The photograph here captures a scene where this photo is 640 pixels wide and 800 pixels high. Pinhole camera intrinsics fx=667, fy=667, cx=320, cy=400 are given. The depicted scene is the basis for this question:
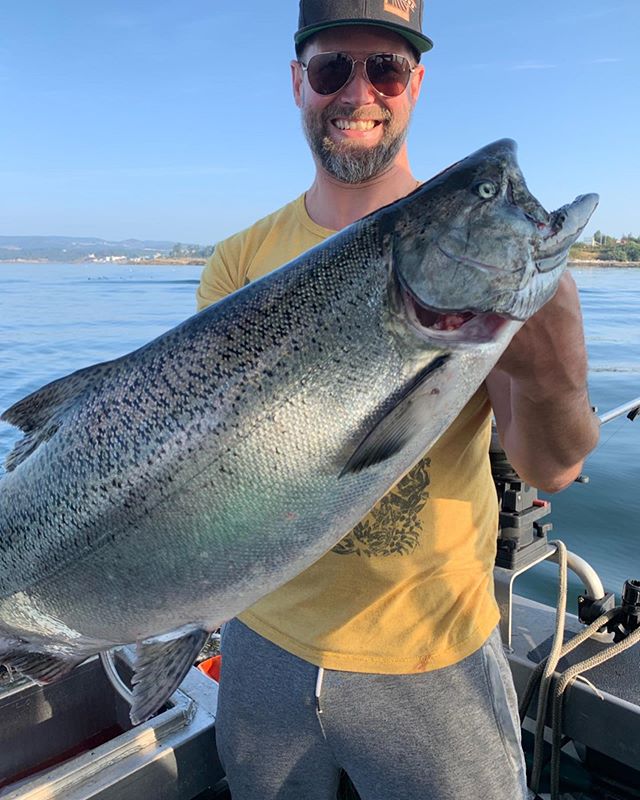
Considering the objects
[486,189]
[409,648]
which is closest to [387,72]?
[486,189]

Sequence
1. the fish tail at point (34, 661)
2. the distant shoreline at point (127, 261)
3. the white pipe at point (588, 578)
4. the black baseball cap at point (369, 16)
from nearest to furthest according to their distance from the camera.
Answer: the fish tail at point (34, 661), the black baseball cap at point (369, 16), the white pipe at point (588, 578), the distant shoreline at point (127, 261)

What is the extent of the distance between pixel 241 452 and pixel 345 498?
0.31m

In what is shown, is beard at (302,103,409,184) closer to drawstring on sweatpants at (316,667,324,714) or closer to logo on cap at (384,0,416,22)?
logo on cap at (384,0,416,22)

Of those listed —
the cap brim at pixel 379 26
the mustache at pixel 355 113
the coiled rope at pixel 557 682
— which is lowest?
the coiled rope at pixel 557 682

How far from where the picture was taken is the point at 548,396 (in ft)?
5.95

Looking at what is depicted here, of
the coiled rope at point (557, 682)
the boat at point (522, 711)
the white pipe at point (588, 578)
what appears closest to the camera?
the boat at point (522, 711)

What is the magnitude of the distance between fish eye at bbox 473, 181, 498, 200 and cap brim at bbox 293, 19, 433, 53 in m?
1.24

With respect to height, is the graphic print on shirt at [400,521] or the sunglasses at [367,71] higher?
the sunglasses at [367,71]

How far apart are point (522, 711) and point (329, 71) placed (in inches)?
119

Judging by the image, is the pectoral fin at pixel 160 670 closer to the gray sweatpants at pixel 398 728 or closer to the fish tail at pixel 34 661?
the fish tail at pixel 34 661

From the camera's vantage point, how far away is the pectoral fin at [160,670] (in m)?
1.98

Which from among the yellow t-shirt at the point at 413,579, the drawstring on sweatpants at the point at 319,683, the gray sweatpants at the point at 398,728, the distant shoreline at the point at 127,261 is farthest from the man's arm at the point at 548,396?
the distant shoreline at the point at 127,261

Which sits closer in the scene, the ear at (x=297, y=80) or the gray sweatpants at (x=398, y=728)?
the gray sweatpants at (x=398, y=728)

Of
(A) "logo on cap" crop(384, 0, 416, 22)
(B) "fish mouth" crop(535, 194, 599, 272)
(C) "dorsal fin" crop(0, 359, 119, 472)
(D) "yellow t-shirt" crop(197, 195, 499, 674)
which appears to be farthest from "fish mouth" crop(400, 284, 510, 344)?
(A) "logo on cap" crop(384, 0, 416, 22)
